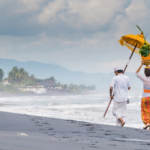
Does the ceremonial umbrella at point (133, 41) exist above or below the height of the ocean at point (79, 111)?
above

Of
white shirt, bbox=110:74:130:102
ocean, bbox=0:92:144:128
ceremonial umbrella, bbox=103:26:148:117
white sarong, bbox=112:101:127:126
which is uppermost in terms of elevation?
ceremonial umbrella, bbox=103:26:148:117

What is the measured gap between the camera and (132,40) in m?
7.35

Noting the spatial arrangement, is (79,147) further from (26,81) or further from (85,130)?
(26,81)

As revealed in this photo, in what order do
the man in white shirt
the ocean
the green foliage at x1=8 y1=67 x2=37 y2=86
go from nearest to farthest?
the man in white shirt → the ocean → the green foliage at x1=8 y1=67 x2=37 y2=86

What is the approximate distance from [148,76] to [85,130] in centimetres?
238

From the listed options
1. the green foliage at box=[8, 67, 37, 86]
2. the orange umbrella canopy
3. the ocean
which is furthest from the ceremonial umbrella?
the green foliage at box=[8, 67, 37, 86]

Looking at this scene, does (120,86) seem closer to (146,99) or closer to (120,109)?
(120,109)

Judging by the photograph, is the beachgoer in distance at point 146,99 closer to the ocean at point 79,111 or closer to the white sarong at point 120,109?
the white sarong at point 120,109

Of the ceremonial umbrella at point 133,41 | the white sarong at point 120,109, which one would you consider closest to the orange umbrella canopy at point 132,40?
the ceremonial umbrella at point 133,41

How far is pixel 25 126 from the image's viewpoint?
442cm

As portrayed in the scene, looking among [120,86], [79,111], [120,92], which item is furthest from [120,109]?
[79,111]

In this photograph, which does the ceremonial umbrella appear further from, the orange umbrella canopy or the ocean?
the ocean

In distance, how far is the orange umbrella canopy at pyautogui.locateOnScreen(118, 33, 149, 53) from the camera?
7105 millimetres

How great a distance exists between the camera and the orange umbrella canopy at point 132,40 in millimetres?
7105
